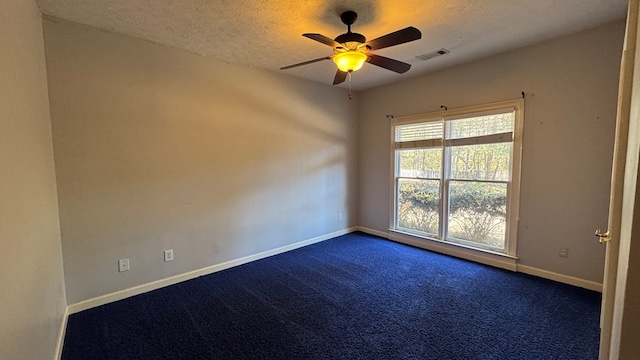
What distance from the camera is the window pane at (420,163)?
4.09m

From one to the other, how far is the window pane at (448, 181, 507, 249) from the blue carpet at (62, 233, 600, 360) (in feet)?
1.40

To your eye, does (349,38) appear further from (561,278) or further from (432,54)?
(561,278)

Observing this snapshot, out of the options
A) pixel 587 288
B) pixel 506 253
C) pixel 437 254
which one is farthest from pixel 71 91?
pixel 587 288

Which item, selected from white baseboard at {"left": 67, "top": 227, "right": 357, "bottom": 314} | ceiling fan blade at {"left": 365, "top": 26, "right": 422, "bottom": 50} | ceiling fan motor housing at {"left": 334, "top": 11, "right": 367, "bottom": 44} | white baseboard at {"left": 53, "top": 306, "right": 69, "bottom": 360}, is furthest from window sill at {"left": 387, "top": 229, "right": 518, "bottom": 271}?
white baseboard at {"left": 53, "top": 306, "right": 69, "bottom": 360}

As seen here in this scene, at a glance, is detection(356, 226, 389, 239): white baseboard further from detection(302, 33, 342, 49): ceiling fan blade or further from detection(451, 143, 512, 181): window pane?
detection(302, 33, 342, 49): ceiling fan blade

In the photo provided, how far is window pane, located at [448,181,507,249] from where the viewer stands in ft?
11.3

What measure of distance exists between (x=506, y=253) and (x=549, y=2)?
264 cm

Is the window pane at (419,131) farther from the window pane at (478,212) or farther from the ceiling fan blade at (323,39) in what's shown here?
the ceiling fan blade at (323,39)

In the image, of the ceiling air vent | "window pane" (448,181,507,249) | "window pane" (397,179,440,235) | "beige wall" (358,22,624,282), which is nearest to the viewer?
"beige wall" (358,22,624,282)

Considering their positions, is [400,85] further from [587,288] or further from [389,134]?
[587,288]

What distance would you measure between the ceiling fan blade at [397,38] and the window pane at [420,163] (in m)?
2.28

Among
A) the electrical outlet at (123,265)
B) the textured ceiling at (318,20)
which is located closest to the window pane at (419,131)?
the textured ceiling at (318,20)

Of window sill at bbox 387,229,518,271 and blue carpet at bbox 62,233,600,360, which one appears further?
window sill at bbox 387,229,518,271

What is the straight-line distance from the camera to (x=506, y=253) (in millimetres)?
3398
